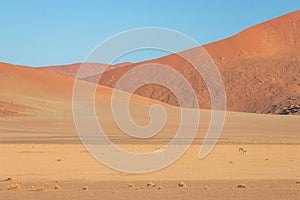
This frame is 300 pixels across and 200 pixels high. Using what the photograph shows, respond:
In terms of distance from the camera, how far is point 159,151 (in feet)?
108

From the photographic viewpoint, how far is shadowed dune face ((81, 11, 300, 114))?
→ 99938 mm

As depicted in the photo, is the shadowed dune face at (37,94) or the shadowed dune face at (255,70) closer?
the shadowed dune face at (37,94)

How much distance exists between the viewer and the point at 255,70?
111m

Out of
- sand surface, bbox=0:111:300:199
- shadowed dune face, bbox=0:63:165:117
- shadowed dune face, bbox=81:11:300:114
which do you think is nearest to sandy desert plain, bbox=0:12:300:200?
sand surface, bbox=0:111:300:199

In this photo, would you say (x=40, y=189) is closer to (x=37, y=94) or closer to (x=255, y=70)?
(x=37, y=94)

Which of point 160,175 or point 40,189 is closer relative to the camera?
point 40,189

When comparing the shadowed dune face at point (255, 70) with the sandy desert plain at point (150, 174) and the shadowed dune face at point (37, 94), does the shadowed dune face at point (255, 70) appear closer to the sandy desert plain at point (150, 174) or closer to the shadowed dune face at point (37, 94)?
the shadowed dune face at point (37, 94)

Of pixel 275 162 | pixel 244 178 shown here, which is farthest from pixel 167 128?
pixel 244 178

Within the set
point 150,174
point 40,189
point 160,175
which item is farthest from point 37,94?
point 40,189

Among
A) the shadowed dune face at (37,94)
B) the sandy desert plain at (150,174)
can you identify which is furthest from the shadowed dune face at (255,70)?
the sandy desert plain at (150,174)

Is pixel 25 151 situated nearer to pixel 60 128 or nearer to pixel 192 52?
pixel 60 128

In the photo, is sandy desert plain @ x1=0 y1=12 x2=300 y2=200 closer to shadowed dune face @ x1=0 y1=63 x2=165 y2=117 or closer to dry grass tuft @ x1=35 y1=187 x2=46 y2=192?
dry grass tuft @ x1=35 y1=187 x2=46 y2=192

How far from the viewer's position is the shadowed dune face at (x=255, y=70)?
99.9 meters

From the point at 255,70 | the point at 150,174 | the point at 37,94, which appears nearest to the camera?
the point at 150,174
